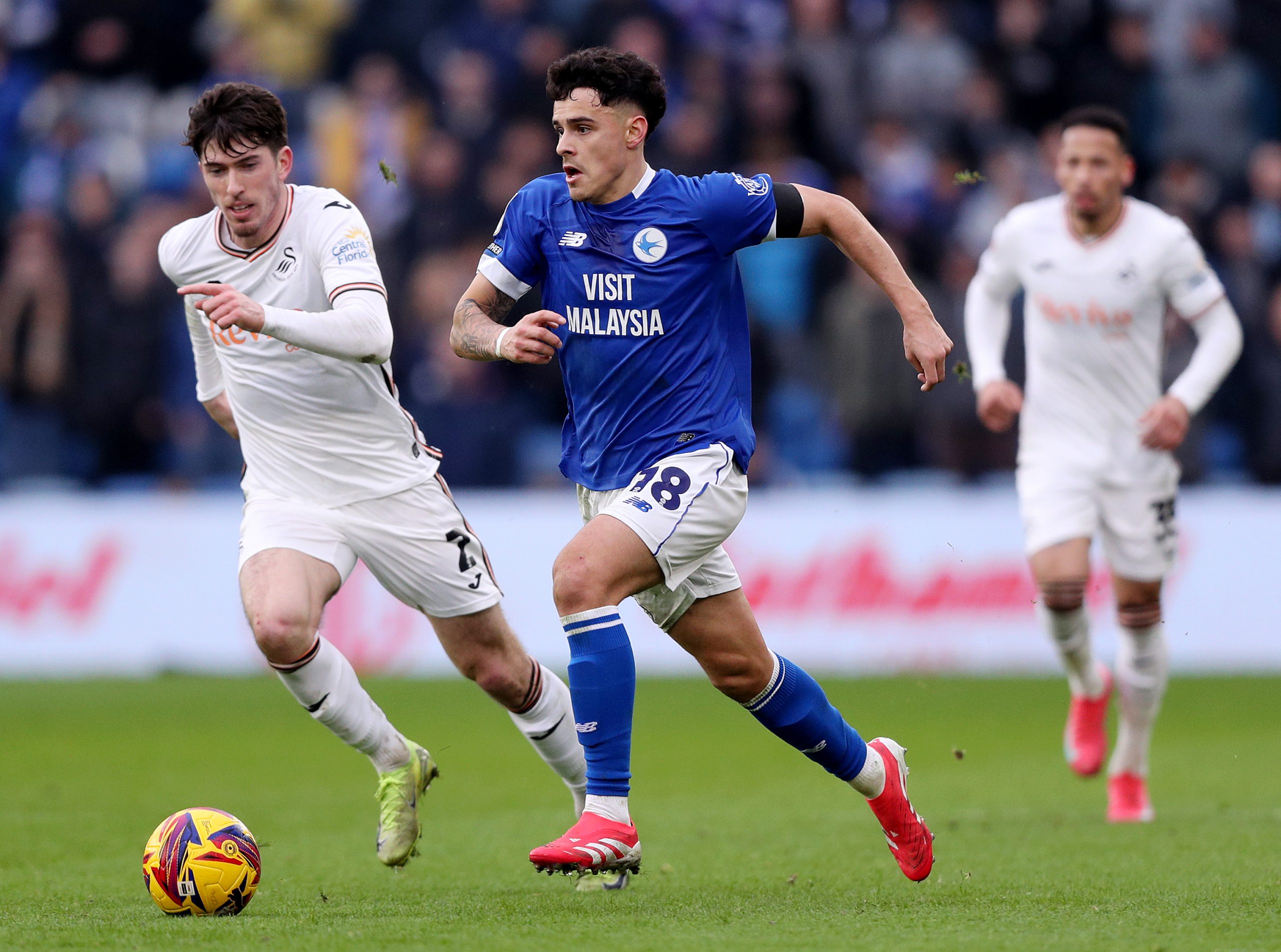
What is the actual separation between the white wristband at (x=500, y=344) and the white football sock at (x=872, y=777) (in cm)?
183

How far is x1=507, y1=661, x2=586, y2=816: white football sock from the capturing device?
654cm

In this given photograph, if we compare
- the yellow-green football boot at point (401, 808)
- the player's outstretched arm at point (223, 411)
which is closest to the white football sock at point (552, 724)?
the yellow-green football boot at point (401, 808)

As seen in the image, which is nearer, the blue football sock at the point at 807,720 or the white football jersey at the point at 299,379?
the blue football sock at the point at 807,720

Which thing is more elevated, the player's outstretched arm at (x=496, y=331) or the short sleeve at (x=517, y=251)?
the short sleeve at (x=517, y=251)

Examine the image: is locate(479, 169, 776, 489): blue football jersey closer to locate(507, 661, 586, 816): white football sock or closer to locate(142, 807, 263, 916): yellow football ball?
locate(507, 661, 586, 816): white football sock

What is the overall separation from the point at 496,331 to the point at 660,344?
0.53 metres

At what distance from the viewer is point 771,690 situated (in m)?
5.86

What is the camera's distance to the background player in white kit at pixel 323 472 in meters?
6.08

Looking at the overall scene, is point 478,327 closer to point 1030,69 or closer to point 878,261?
point 878,261

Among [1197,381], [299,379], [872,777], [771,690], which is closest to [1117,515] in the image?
[1197,381]

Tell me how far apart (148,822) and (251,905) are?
2.34m

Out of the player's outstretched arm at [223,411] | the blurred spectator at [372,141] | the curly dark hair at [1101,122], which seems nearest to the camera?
the player's outstretched arm at [223,411]

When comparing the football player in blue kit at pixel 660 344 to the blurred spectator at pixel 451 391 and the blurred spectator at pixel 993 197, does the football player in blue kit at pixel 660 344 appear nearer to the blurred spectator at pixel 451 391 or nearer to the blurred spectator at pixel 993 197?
the blurred spectator at pixel 451 391

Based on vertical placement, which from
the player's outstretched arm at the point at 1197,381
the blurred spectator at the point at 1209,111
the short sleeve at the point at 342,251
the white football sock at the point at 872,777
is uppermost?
the blurred spectator at the point at 1209,111
